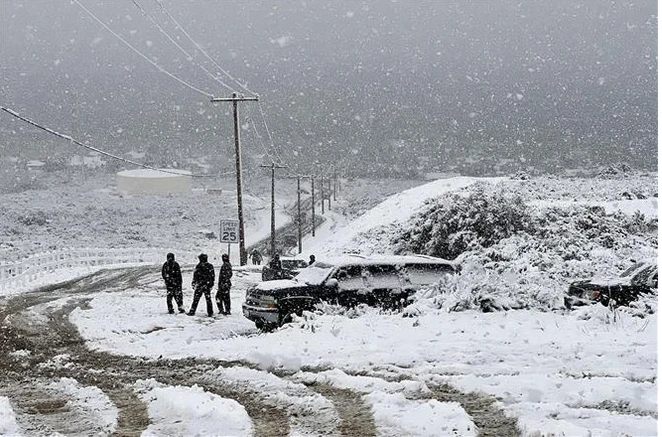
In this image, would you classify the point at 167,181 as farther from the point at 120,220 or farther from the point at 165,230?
the point at 165,230

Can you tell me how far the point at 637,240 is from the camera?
3009 cm

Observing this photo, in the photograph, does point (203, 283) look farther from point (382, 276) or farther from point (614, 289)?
point (614, 289)

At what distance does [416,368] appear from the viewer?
9352 mm

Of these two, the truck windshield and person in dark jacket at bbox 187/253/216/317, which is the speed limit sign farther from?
the truck windshield

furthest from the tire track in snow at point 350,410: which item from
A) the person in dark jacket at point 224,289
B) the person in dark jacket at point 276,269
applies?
the person in dark jacket at point 276,269

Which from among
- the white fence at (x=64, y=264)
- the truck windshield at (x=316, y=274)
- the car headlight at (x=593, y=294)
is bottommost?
the white fence at (x=64, y=264)

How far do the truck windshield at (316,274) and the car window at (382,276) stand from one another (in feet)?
2.63

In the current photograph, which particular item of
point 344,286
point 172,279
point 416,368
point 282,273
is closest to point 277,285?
point 344,286

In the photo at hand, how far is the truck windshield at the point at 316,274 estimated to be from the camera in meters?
14.4

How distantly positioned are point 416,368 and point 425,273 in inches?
236

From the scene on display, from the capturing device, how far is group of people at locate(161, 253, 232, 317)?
54.2ft

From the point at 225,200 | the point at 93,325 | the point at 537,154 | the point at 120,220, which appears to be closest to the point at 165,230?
the point at 120,220

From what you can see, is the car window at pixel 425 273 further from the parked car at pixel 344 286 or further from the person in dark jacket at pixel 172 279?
the person in dark jacket at pixel 172 279

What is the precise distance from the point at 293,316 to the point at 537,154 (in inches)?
7485
